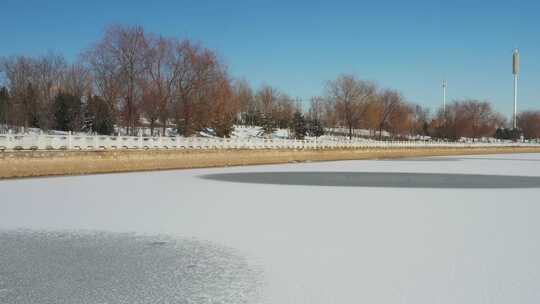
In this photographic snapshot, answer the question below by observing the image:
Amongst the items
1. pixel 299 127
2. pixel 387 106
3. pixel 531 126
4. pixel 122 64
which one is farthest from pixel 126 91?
pixel 531 126

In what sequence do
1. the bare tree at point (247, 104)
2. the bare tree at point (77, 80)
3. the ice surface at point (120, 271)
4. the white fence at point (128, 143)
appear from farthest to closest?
the bare tree at point (247, 104)
the bare tree at point (77, 80)
the white fence at point (128, 143)
the ice surface at point (120, 271)

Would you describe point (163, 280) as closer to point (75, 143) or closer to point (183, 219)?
point (183, 219)

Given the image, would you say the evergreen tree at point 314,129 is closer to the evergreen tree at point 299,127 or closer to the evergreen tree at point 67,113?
the evergreen tree at point 299,127

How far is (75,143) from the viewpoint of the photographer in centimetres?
2761

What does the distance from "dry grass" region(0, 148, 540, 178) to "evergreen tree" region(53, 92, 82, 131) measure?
25544 millimetres

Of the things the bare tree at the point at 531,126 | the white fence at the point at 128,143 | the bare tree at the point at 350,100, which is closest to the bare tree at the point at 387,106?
the bare tree at the point at 350,100

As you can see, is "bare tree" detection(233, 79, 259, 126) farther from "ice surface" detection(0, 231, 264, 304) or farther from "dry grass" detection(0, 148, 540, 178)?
"ice surface" detection(0, 231, 264, 304)

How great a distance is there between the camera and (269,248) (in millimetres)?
9398

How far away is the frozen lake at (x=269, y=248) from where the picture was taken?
269 inches

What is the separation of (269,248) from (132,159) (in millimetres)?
22325

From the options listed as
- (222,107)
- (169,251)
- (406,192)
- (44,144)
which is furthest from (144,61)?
(169,251)

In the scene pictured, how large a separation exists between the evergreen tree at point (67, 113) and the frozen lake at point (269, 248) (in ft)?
142

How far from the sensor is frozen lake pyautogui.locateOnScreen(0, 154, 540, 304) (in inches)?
269

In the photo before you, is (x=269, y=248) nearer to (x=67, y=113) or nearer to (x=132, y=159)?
(x=132, y=159)
